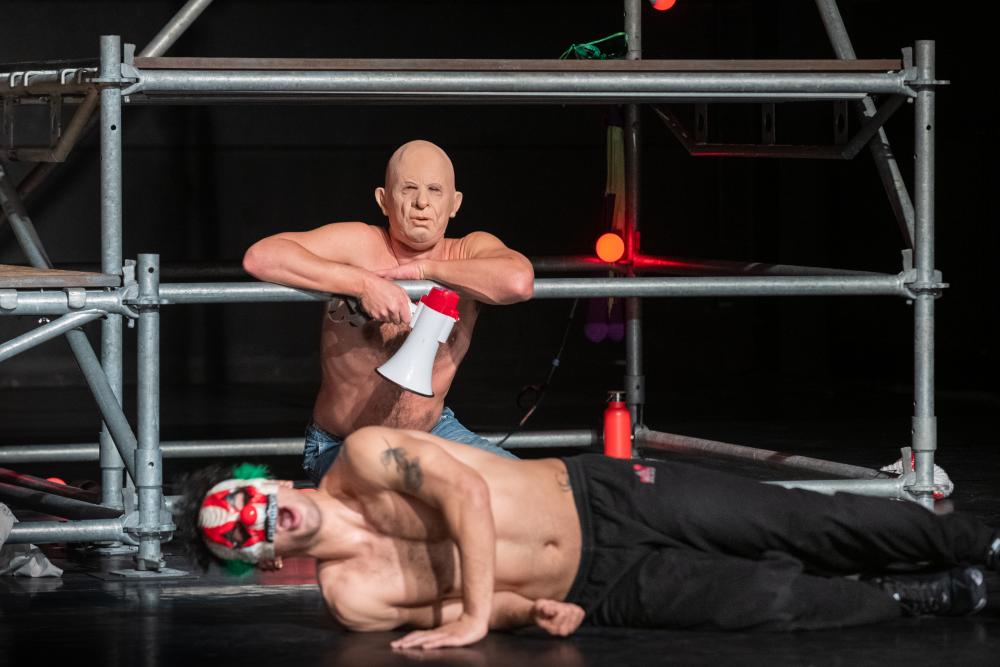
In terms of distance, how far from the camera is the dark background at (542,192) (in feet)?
38.1

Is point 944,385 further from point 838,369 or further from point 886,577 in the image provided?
point 886,577

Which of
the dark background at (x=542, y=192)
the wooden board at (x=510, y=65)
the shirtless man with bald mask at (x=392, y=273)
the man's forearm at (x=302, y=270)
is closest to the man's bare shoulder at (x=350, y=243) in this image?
the shirtless man with bald mask at (x=392, y=273)

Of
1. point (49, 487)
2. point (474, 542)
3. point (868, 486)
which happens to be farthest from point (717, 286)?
point (49, 487)

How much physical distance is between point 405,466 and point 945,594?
149cm

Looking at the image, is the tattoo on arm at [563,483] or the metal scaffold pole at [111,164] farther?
the metal scaffold pole at [111,164]

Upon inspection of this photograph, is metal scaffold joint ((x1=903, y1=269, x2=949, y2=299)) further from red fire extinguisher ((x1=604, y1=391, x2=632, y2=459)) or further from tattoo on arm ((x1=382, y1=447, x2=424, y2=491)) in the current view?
tattoo on arm ((x1=382, y1=447, x2=424, y2=491))

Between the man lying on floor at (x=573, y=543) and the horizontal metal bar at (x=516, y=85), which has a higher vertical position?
the horizontal metal bar at (x=516, y=85)

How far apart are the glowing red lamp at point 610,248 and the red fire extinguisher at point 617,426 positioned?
1.96 ft

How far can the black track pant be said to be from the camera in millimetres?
4016

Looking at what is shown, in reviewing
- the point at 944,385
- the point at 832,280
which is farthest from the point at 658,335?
the point at 832,280

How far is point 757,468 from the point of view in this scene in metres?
6.93

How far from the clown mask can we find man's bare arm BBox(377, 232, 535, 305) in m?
1.10

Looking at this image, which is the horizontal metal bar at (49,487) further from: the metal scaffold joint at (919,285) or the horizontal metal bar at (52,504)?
the metal scaffold joint at (919,285)

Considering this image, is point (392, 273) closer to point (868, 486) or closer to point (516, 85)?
point (516, 85)
